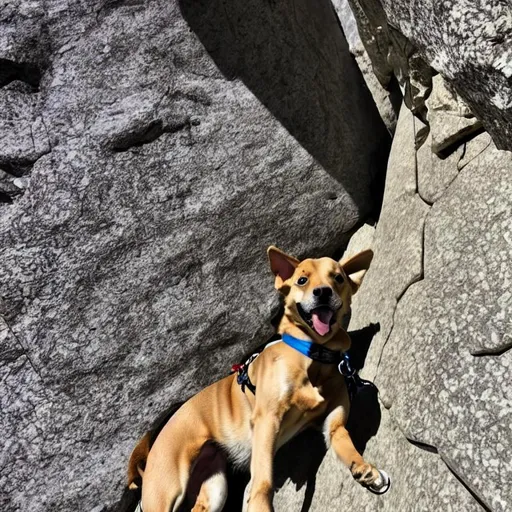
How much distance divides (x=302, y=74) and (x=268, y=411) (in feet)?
10.1

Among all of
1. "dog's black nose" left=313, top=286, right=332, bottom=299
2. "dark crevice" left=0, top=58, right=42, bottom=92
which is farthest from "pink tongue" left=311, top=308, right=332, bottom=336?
"dark crevice" left=0, top=58, right=42, bottom=92

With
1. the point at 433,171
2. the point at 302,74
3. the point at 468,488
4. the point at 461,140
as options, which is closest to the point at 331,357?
the point at 468,488

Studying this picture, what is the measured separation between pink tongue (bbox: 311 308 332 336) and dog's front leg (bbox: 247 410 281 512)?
65 cm

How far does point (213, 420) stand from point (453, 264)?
6.96ft

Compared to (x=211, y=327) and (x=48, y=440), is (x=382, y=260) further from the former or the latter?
(x=48, y=440)

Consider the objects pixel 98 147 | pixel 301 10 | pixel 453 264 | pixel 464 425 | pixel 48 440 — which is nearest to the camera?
pixel 464 425

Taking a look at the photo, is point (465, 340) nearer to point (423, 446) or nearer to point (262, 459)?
point (423, 446)

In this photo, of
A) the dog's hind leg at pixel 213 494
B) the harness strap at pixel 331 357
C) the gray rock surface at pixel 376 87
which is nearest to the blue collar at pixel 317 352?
the harness strap at pixel 331 357

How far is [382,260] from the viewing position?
4855mm

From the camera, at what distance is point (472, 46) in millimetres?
3051

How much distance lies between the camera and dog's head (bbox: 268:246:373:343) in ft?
13.9

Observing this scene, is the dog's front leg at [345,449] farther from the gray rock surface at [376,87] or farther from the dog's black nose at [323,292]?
the gray rock surface at [376,87]

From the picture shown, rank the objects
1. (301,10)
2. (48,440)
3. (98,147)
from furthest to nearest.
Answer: (301,10), (98,147), (48,440)

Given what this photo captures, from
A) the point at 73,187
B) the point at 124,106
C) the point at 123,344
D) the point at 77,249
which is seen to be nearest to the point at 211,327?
the point at 123,344
